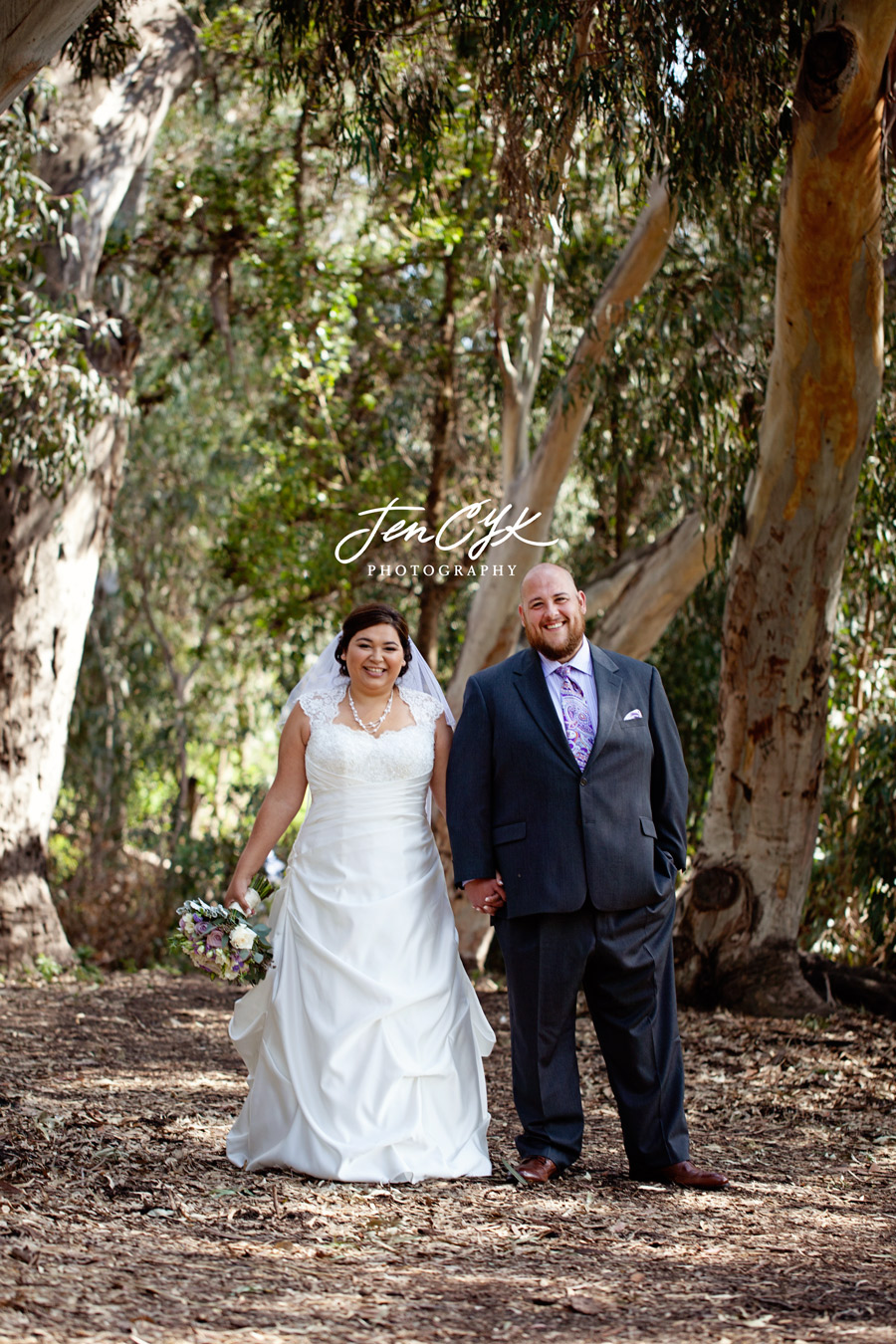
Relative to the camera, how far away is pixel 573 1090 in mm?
3682

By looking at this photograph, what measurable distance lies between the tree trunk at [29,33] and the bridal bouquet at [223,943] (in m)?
2.44

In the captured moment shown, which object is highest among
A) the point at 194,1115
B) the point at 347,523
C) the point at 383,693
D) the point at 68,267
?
the point at 68,267

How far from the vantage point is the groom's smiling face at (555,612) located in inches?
149

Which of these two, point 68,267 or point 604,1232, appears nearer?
point 604,1232

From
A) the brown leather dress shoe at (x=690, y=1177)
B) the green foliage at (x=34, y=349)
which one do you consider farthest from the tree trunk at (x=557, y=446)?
the brown leather dress shoe at (x=690, y=1177)

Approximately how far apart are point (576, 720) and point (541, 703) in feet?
0.40

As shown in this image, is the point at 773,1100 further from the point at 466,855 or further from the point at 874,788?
the point at 874,788

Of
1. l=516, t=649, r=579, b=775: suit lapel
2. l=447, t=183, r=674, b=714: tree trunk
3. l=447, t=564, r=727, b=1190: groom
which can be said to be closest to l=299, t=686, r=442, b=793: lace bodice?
l=447, t=564, r=727, b=1190: groom

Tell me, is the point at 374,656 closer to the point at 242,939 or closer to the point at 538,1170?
the point at 242,939

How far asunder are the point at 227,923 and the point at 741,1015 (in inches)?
142

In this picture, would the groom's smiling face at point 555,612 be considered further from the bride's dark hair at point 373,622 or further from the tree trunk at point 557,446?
→ the tree trunk at point 557,446

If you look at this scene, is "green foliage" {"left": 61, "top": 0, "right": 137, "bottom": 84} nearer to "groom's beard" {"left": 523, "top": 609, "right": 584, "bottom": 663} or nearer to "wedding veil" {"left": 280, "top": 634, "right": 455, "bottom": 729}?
"wedding veil" {"left": 280, "top": 634, "right": 455, "bottom": 729}

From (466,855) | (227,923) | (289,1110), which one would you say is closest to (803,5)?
(466,855)

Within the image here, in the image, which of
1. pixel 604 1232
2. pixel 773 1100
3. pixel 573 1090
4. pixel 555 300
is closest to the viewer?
pixel 604 1232
